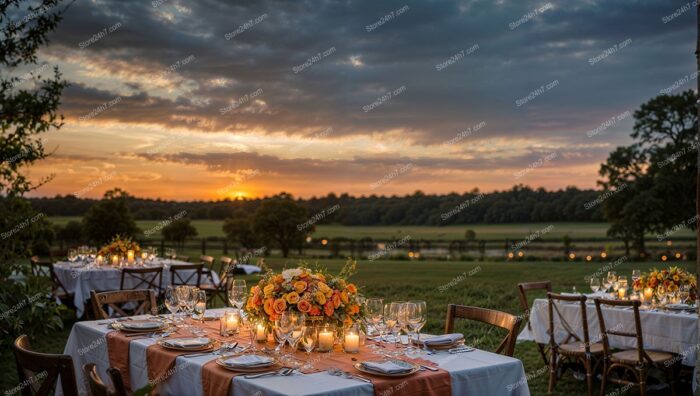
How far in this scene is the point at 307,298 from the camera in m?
4.23

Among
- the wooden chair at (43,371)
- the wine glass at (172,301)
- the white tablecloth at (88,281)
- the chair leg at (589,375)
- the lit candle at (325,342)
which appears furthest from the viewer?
the white tablecloth at (88,281)

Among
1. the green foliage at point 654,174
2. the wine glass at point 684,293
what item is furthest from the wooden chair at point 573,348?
the green foliage at point 654,174

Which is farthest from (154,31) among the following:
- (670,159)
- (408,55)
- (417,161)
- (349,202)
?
(349,202)

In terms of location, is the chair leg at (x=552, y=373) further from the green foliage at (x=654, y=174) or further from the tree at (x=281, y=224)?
the tree at (x=281, y=224)

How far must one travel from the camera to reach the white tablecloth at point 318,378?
3.35m

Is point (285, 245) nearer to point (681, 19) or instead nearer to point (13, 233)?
point (681, 19)

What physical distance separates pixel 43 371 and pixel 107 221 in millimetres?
24354

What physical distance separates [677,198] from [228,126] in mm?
24103

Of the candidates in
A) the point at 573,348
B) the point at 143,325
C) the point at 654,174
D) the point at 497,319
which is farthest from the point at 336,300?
the point at 654,174

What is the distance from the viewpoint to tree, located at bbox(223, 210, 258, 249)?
4231cm

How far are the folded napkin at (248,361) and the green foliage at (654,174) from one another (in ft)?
93.0

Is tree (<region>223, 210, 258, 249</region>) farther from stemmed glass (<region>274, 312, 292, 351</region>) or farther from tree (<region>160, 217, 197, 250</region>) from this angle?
stemmed glass (<region>274, 312, 292, 351</region>)

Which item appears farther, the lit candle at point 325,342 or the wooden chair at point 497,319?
the wooden chair at point 497,319

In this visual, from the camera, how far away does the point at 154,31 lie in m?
11.1
